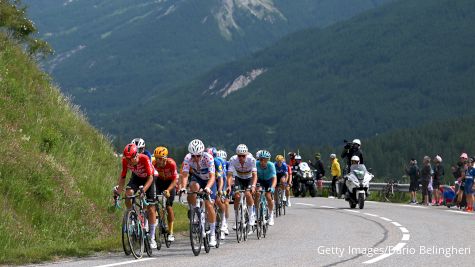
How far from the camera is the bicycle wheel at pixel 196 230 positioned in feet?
48.7

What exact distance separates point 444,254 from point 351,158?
16.6 meters

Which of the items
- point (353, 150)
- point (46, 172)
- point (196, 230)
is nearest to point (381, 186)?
point (353, 150)

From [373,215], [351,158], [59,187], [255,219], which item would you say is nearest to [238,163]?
[255,219]

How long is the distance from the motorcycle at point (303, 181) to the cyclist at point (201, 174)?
78.8 ft

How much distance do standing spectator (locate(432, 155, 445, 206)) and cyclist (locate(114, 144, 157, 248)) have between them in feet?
58.0

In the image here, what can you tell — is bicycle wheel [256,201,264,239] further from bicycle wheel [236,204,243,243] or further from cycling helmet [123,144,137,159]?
cycling helmet [123,144,137,159]

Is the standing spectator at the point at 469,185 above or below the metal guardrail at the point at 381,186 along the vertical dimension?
below

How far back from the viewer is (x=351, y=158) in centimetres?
3138

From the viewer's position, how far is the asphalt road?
13758 mm

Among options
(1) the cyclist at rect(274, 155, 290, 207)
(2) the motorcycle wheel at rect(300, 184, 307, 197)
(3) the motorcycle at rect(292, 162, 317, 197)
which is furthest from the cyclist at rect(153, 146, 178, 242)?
(2) the motorcycle wheel at rect(300, 184, 307, 197)

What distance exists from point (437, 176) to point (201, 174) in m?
17.1

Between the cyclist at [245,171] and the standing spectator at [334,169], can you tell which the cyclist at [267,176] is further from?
the standing spectator at [334,169]

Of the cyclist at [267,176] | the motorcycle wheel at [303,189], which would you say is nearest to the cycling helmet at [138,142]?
the cyclist at [267,176]

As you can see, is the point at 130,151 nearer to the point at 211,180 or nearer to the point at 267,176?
the point at 211,180
